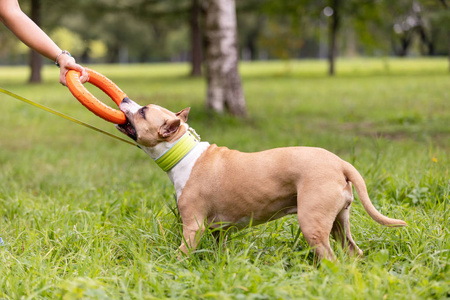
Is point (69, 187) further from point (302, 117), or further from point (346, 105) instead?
point (346, 105)

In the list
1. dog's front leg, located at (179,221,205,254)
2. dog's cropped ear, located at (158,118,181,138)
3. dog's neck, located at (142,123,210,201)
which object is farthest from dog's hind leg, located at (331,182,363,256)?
dog's cropped ear, located at (158,118,181,138)

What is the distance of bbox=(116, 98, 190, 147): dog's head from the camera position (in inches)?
128

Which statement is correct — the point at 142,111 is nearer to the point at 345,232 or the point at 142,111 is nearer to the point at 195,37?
the point at 345,232

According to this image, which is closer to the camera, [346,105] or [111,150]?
[111,150]

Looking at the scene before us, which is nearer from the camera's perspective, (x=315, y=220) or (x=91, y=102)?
(x=315, y=220)

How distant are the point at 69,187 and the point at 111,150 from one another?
2.25 metres

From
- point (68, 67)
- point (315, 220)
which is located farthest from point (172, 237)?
point (68, 67)

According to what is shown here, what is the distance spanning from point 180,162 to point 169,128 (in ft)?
0.79

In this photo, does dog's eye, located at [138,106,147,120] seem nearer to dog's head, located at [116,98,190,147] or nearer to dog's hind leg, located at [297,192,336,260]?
dog's head, located at [116,98,190,147]

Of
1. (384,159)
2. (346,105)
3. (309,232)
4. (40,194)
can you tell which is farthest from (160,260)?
(346,105)

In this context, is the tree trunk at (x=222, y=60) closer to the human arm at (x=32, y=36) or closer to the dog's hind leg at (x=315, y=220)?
the human arm at (x=32, y=36)

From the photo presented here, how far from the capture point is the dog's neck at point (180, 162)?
3271 mm

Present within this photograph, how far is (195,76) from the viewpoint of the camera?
27.1 metres

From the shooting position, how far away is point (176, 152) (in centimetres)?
330
